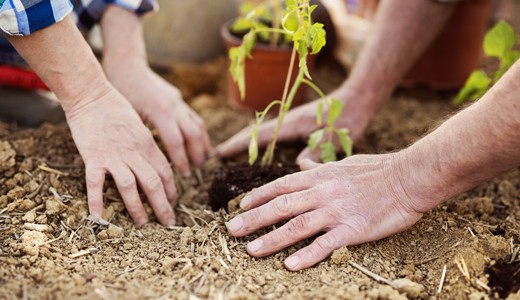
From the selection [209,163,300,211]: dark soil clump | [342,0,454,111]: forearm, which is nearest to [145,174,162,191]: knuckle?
[209,163,300,211]: dark soil clump

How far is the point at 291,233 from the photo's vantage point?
1611 mm

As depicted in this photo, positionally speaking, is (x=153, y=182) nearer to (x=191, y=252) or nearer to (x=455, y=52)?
(x=191, y=252)

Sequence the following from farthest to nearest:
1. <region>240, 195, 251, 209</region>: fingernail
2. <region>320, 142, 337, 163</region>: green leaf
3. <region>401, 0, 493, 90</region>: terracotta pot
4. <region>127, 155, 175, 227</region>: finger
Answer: <region>401, 0, 493, 90</region>: terracotta pot
<region>320, 142, 337, 163</region>: green leaf
<region>127, 155, 175, 227</region>: finger
<region>240, 195, 251, 209</region>: fingernail

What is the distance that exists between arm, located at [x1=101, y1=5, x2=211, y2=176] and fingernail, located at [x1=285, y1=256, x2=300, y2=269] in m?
0.75

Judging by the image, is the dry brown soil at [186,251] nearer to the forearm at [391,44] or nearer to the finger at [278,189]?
the finger at [278,189]

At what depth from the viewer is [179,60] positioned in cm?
328

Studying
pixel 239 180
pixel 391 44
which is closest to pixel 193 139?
pixel 239 180

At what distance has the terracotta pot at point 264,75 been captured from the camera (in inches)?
107

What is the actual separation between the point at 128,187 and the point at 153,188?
9 cm

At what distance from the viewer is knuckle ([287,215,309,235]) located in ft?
5.28

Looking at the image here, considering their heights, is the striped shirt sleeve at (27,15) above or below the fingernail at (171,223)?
above

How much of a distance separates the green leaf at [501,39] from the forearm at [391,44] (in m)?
0.31

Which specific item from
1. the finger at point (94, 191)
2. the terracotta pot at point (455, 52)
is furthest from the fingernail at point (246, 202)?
the terracotta pot at point (455, 52)

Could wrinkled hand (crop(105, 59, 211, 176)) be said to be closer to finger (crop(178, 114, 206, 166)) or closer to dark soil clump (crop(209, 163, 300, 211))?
finger (crop(178, 114, 206, 166))
